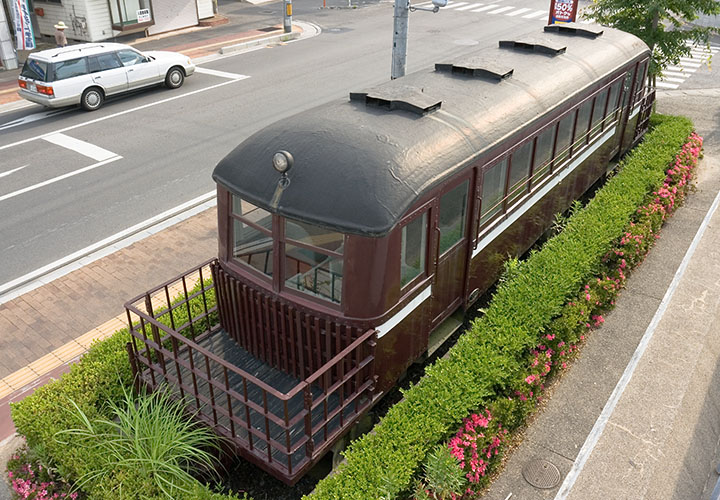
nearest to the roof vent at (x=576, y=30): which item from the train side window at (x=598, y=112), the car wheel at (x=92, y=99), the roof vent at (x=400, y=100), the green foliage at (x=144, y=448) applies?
the train side window at (x=598, y=112)

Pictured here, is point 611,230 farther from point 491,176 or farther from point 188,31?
point 188,31

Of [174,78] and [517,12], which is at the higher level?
[517,12]

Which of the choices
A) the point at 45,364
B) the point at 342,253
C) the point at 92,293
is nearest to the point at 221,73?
the point at 92,293

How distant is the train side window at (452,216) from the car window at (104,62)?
14549mm

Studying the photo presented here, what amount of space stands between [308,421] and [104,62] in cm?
1578

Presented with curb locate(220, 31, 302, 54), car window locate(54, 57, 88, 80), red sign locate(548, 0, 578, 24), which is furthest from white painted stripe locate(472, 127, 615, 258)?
curb locate(220, 31, 302, 54)

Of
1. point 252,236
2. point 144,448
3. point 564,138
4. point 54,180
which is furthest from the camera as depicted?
point 54,180

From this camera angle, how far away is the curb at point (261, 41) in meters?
24.3

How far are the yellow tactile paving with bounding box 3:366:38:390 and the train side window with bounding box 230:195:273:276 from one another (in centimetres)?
350

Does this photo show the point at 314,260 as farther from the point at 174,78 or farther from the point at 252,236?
the point at 174,78

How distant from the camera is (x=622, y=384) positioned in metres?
7.38

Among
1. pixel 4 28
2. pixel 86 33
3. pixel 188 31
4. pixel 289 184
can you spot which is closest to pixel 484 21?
pixel 188 31

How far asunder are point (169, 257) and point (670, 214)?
892 cm

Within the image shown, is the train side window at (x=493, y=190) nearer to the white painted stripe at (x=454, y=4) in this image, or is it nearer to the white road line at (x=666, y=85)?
the white road line at (x=666, y=85)
